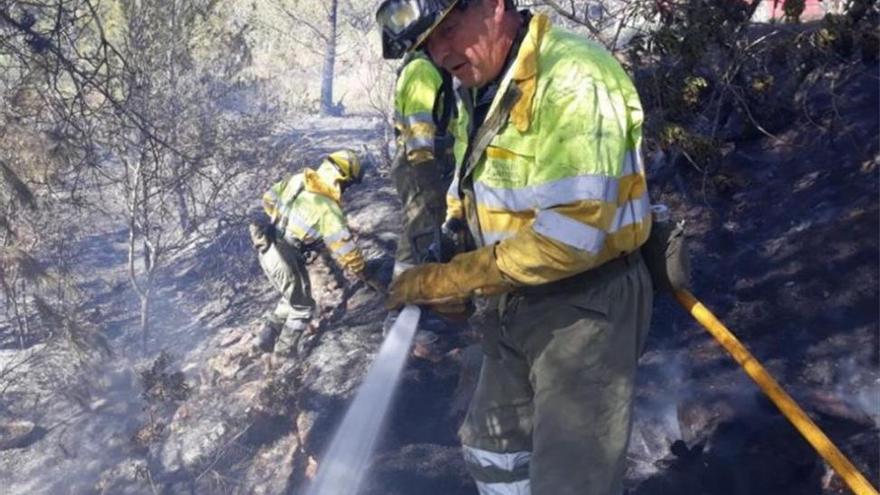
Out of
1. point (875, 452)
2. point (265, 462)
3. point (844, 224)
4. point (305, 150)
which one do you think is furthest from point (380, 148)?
point (875, 452)

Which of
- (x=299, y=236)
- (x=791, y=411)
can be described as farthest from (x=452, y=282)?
(x=299, y=236)

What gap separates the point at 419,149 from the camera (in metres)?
5.20

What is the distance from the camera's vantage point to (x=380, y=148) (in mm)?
10742

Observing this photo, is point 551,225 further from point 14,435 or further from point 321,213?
point 14,435

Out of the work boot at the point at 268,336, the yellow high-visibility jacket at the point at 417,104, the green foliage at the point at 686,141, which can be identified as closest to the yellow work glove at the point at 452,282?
the yellow high-visibility jacket at the point at 417,104

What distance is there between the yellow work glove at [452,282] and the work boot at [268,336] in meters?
5.02

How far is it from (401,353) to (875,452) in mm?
2370

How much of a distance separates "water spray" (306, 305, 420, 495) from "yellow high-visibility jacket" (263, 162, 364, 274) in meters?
2.00

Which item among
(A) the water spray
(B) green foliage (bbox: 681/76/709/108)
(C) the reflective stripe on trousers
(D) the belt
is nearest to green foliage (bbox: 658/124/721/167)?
(B) green foliage (bbox: 681/76/709/108)

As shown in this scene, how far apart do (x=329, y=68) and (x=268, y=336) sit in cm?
1035

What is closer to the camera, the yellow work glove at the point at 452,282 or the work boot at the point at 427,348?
the yellow work glove at the point at 452,282

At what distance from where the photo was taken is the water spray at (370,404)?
2637mm

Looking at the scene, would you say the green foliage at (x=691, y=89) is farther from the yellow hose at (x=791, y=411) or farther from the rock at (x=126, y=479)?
the rock at (x=126, y=479)

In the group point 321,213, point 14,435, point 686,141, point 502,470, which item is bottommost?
point 14,435
